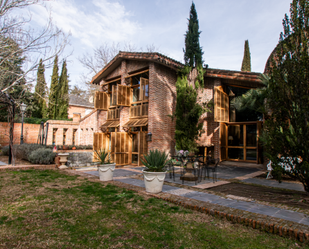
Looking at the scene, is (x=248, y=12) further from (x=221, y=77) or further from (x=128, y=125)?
(x=128, y=125)

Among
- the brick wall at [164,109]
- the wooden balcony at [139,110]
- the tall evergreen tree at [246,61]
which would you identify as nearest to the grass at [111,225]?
the brick wall at [164,109]

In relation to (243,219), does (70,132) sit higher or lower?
higher

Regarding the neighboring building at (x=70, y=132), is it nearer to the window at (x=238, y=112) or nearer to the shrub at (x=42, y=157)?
the shrub at (x=42, y=157)

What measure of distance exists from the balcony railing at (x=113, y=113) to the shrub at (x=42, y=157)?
5325 mm

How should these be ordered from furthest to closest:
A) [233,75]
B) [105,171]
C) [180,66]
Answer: [180,66]
[233,75]
[105,171]

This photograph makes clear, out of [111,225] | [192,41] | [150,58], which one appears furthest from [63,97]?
[111,225]

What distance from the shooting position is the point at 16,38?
28.3 feet

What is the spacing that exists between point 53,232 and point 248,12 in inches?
444

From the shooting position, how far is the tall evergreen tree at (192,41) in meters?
12.0

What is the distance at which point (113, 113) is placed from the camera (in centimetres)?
1529

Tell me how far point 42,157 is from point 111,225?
8.65 m

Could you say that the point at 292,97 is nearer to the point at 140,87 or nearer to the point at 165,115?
the point at 165,115

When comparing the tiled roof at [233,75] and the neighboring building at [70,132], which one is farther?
the neighboring building at [70,132]

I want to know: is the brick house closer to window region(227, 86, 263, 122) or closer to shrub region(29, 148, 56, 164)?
window region(227, 86, 263, 122)
